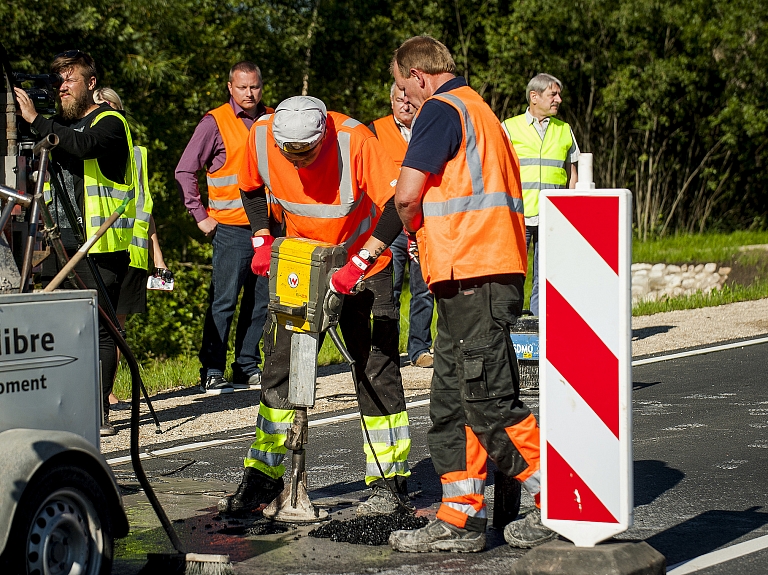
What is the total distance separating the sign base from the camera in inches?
161

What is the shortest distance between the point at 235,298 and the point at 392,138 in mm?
1821

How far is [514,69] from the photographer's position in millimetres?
24625

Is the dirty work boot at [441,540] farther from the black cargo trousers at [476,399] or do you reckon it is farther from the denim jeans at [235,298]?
the denim jeans at [235,298]

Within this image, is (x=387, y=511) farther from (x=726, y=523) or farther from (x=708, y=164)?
(x=708, y=164)

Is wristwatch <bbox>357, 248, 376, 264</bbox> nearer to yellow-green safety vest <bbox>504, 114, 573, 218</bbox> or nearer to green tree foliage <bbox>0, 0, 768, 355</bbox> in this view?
yellow-green safety vest <bbox>504, 114, 573, 218</bbox>

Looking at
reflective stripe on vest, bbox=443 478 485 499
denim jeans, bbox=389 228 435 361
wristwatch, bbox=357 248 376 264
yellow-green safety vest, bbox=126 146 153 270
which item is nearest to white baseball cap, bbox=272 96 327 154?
wristwatch, bbox=357 248 376 264

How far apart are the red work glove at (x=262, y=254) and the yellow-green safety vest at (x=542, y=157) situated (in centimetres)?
500

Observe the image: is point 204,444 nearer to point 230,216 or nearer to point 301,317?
point 301,317

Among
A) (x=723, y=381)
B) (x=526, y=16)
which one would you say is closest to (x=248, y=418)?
(x=723, y=381)

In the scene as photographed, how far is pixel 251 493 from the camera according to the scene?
5539 millimetres

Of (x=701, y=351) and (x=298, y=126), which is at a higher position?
(x=298, y=126)

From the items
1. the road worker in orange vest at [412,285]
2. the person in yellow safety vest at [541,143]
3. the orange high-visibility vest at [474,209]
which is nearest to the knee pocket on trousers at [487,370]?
the orange high-visibility vest at [474,209]

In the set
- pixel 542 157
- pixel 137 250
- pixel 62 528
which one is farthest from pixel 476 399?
→ pixel 542 157

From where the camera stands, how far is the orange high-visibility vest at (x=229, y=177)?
9.45 meters
